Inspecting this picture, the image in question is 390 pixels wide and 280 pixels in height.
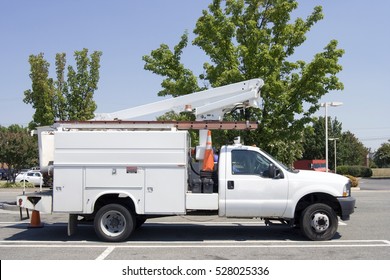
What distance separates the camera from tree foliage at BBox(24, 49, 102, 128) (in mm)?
22344

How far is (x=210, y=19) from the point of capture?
19312 millimetres

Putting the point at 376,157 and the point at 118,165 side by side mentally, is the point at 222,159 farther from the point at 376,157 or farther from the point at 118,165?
the point at 376,157

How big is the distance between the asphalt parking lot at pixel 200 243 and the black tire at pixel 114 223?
0.58ft

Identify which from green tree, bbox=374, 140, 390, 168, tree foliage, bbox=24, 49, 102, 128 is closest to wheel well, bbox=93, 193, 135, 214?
tree foliage, bbox=24, 49, 102, 128

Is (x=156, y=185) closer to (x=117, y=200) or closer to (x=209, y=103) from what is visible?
(x=117, y=200)

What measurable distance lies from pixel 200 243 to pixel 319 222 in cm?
252

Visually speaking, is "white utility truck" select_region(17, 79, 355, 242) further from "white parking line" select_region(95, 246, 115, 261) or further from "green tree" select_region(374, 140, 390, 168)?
"green tree" select_region(374, 140, 390, 168)

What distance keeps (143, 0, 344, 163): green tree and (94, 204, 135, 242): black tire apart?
9429 millimetres

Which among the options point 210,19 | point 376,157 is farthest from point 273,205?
point 376,157

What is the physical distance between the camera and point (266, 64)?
17922 millimetres

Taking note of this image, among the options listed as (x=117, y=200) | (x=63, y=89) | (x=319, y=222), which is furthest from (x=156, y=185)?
(x=63, y=89)

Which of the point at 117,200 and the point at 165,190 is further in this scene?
the point at 117,200
